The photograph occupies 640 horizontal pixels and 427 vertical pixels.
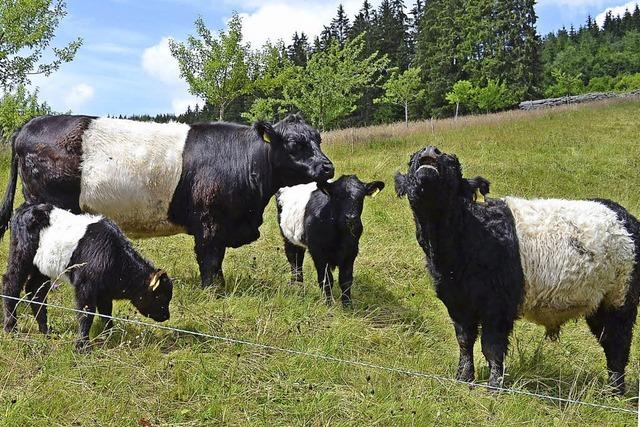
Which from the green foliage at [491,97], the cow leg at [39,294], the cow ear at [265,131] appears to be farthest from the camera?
the green foliage at [491,97]

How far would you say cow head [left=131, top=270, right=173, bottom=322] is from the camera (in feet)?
16.8

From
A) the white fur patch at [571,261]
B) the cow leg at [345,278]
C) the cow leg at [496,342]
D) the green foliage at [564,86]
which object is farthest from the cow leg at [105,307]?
the green foliage at [564,86]

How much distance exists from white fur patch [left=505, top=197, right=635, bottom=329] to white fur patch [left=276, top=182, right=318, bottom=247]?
318cm

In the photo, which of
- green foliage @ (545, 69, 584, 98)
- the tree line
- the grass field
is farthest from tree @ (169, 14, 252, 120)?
green foliage @ (545, 69, 584, 98)

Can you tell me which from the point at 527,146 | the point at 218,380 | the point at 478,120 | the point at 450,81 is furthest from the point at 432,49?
the point at 218,380

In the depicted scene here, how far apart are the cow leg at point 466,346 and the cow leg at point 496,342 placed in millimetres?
193

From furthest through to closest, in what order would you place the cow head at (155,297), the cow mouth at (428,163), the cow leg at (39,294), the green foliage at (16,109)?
1. the green foliage at (16,109)
2. the cow head at (155,297)
3. the cow leg at (39,294)
4. the cow mouth at (428,163)

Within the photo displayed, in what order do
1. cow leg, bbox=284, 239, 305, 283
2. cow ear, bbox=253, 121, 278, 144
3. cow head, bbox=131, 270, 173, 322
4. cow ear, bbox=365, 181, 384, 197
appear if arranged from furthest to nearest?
cow leg, bbox=284, 239, 305, 283
cow ear, bbox=365, 181, 384, 197
cow ear, bbox=253, 121, 278, 144
cow head, bbox=131, 270, 173, 322

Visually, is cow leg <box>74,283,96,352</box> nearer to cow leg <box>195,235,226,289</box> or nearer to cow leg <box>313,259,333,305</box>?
cow leg <box>195,235,226,289</box>

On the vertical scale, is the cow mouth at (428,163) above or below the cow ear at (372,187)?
above

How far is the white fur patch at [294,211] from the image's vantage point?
24.9 ft

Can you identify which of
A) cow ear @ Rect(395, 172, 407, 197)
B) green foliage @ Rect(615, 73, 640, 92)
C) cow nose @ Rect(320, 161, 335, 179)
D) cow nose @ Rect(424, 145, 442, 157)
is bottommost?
cow ear @ Rect(395, 172, 407, 197)

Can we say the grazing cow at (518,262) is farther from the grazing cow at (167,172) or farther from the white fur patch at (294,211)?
the white fur patch at (294,211)

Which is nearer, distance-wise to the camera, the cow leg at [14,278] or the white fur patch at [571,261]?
the white fur patch at [571,261]
